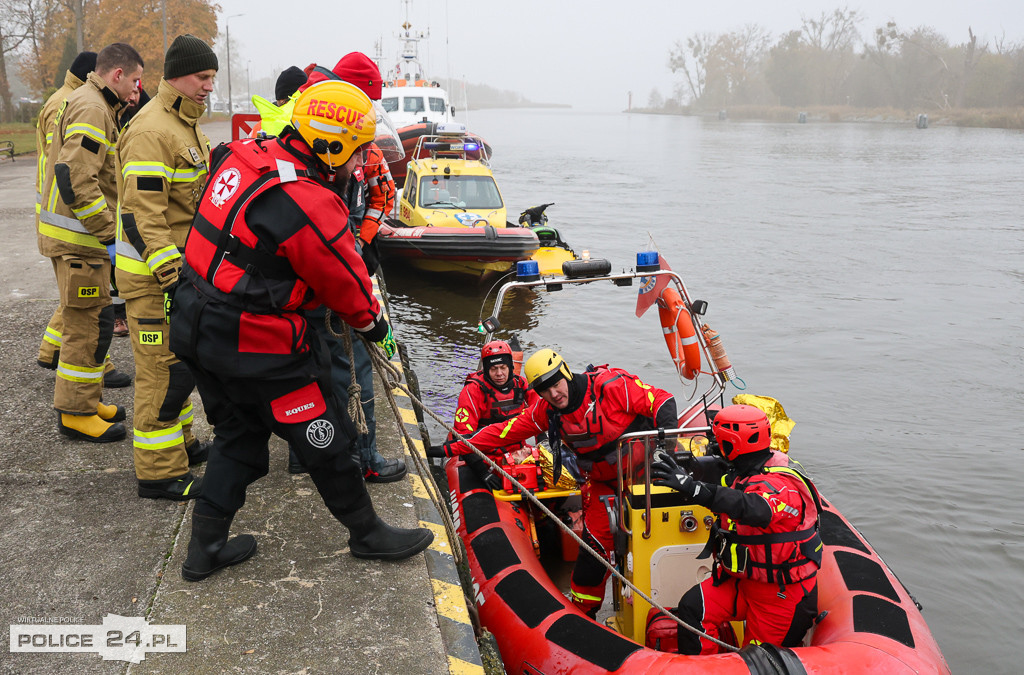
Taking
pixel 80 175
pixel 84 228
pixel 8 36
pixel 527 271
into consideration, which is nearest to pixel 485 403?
pixel 527 271

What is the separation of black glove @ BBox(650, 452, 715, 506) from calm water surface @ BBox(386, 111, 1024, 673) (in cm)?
250

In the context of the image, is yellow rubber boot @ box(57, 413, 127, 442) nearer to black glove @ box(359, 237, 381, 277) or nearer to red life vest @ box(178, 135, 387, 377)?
black glove @ box(359, 237, 381, 277)

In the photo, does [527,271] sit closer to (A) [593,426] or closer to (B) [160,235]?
(A) [593,426]

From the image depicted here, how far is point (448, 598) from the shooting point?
9.89 feet

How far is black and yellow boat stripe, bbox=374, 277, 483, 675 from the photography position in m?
2.71

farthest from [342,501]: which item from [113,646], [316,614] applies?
[113,646]

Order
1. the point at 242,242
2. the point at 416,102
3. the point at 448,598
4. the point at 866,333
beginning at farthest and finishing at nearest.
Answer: the point at 416,102 < the point at 866,333 < the point at 448,598 < the point at 242,242

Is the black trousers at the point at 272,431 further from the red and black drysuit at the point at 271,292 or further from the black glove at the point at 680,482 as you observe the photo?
the black glove at the point at 680,482

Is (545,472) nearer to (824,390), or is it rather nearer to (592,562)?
(592,562)

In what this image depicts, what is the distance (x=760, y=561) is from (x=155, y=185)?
291cm

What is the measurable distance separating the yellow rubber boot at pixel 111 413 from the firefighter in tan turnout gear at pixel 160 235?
931 millimetres

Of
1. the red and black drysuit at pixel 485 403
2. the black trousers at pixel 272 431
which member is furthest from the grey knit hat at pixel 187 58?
the red and black drysuit at pixel 485 403

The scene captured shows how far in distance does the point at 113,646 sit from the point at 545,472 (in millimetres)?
2997

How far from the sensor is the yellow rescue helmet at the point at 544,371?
3.96 meters
